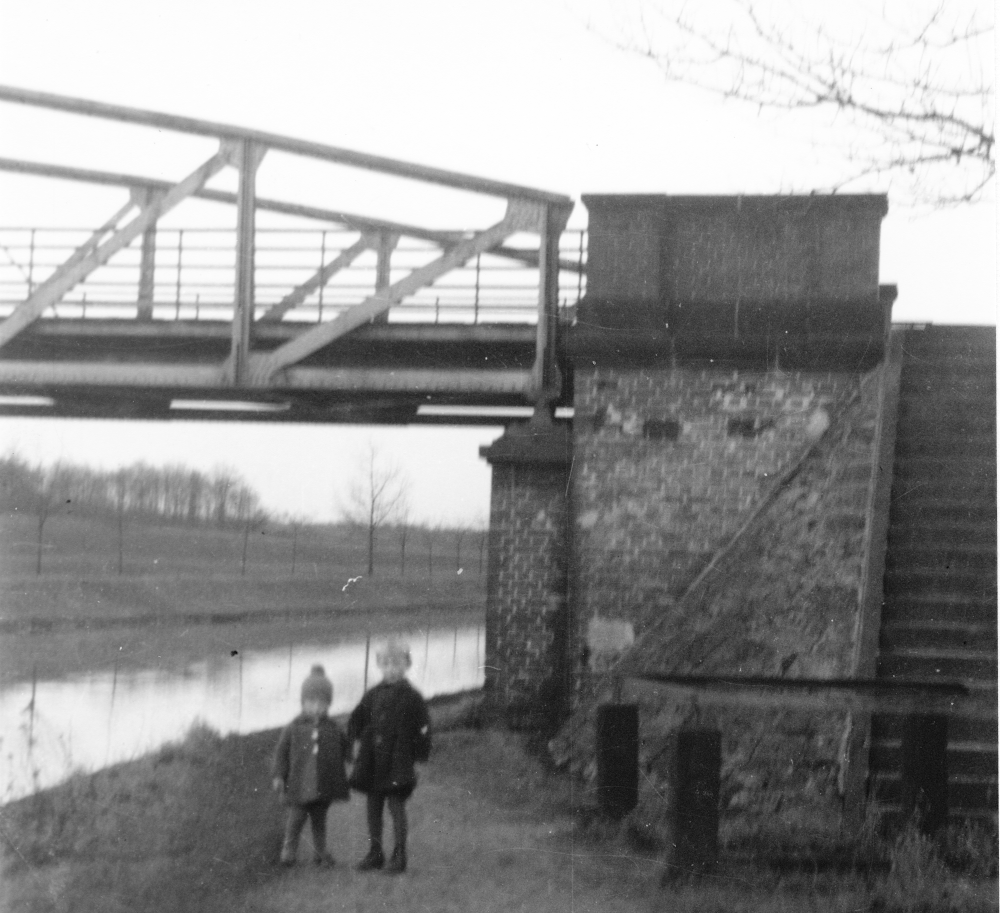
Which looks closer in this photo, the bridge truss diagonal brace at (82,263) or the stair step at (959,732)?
the stair step at (959,732)

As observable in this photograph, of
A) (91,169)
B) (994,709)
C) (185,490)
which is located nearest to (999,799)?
(994,709)

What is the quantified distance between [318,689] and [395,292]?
3.32 metres

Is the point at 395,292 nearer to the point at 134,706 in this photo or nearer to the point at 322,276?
the point at 322,276

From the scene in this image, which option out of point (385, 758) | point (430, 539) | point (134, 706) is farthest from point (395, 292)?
point (385, 758)

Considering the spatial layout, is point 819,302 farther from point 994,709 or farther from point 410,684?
point 410,684

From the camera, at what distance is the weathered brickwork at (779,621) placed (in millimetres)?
6160

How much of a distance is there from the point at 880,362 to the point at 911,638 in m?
2.34

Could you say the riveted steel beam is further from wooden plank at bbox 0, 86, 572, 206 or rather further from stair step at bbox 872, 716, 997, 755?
stair step at bbox 872, 716, 997, 755

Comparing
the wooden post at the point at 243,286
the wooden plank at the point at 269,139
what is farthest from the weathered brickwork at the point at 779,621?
the wooden post at the point at 243,286

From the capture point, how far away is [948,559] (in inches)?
261

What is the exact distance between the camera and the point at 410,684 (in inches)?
231

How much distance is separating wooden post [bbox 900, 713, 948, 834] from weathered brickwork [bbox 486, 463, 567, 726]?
2.73m

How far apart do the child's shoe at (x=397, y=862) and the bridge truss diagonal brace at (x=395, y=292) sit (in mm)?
3839

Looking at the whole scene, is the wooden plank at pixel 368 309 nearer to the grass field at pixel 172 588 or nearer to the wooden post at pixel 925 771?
the grass field at pixel 172 588
